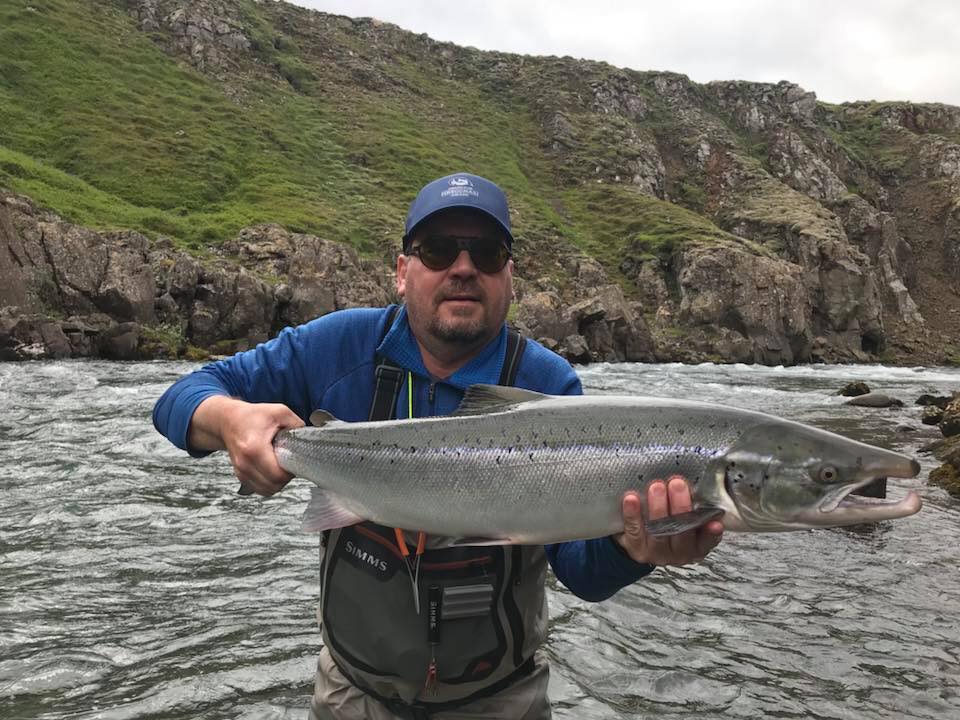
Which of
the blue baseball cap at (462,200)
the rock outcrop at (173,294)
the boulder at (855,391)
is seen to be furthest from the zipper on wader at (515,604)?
the boulder at (855,391)

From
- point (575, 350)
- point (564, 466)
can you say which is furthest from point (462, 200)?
point (575, 350)

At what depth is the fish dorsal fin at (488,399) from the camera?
9.41ft

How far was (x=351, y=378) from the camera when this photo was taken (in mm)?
3242

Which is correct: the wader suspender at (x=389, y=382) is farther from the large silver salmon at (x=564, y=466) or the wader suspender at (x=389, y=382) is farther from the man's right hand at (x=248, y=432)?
the man's right hand at (x=248, y=432)

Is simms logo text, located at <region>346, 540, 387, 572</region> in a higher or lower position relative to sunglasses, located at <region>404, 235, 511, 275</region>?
lower

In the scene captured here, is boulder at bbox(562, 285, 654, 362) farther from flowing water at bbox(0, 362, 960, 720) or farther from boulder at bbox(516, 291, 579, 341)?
flowing water at bbox(0, 362, 960, 720)

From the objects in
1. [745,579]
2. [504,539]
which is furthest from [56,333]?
[504,539]

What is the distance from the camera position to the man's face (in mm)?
3045

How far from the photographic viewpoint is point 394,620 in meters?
2.75

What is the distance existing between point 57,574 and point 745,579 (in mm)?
6943

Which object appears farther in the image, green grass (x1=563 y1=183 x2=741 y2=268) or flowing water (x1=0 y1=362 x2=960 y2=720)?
green grass (x1=563 y1=183 x2=741 y2=268)

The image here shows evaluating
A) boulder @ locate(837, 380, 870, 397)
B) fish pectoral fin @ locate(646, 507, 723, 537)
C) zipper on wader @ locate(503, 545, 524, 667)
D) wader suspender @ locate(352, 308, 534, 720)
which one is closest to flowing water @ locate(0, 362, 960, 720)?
wader suspender @ locate(352, 308, 534, 720)

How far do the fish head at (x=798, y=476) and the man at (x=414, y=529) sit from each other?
0.19m

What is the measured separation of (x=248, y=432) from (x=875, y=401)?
2641 centimetres
